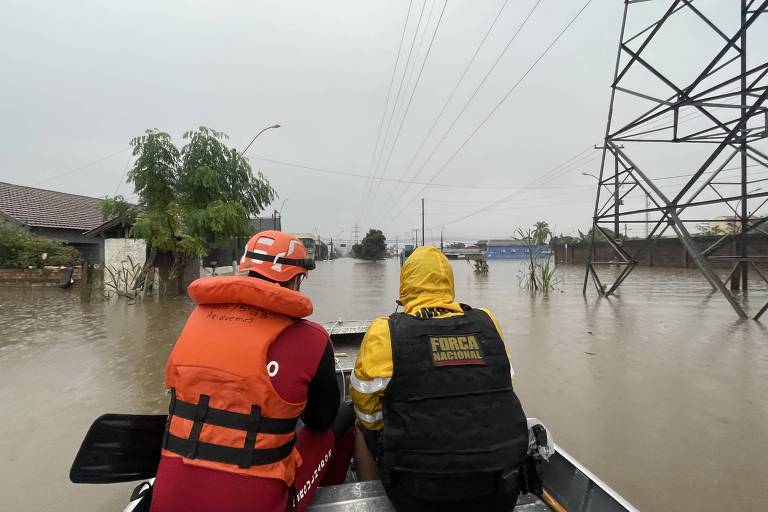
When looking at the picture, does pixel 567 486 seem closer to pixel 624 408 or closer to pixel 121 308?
pixel 624 408

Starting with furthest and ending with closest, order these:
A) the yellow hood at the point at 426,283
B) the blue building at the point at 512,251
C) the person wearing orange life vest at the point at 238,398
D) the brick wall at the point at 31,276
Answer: the blue building at the point at 512,251, the brick wall at the point at 31,276, the yellow hood at the point at 426,283, the person wearing orange life vest at the point at 238,398

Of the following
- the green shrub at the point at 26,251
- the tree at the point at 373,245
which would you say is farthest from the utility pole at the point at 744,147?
the tree at the point at 373,245

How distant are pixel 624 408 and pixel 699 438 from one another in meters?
0.70

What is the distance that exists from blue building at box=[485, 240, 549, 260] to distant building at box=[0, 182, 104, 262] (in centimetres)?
1910

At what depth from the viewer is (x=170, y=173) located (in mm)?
11680

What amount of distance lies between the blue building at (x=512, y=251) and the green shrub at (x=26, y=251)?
1767 cm

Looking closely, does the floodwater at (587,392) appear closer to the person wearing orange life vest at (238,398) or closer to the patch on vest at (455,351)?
the person wearing orange life vest at (238,398)

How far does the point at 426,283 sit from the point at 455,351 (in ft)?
1.43

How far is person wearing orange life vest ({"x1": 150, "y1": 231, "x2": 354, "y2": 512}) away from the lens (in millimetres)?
1315

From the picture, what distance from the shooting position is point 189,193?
11648 mm

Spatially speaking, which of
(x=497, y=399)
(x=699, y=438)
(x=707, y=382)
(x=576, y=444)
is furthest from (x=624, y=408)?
(x=497, y=399)

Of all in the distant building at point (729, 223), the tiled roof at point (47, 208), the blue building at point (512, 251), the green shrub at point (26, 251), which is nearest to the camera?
the distant building at point (729, 223)

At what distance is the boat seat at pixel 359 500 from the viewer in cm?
164

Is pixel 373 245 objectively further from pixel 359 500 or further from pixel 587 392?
pixel 359 500
